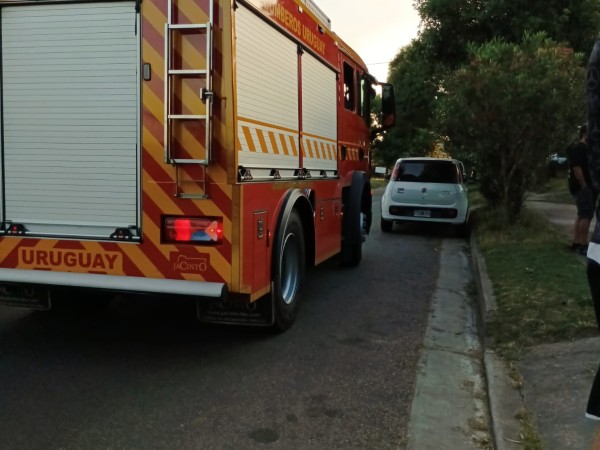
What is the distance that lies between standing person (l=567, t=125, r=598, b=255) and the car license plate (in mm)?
7236

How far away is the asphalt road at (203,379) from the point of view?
135 inches

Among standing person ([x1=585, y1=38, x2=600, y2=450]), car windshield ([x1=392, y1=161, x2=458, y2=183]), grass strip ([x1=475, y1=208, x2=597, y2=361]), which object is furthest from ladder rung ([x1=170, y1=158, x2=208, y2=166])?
car windshield ([x1=392, y1=161, x2=458, y2=183])

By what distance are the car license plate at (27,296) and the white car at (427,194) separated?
9.46 m

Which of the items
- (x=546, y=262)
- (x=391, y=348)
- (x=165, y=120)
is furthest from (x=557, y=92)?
(x=165, y=120)

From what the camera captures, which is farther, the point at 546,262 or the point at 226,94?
the point at 546,262

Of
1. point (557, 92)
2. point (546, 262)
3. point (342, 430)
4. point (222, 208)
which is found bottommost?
point (342, 430)

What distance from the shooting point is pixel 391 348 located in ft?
16.8

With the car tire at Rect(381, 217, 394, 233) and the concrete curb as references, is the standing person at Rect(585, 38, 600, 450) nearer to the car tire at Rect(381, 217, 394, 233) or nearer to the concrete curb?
the concrete curb

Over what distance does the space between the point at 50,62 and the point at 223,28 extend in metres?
1.32

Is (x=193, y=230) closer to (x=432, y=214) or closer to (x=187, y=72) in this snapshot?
(x=187, y=72)

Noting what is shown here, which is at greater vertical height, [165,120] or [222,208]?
[165,120]

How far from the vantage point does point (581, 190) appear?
8.85 metres

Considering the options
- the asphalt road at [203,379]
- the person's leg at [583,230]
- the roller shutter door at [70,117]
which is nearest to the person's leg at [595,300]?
the asphalt road at [203,379]

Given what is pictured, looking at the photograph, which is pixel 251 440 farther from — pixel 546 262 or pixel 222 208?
pixel 546 262
